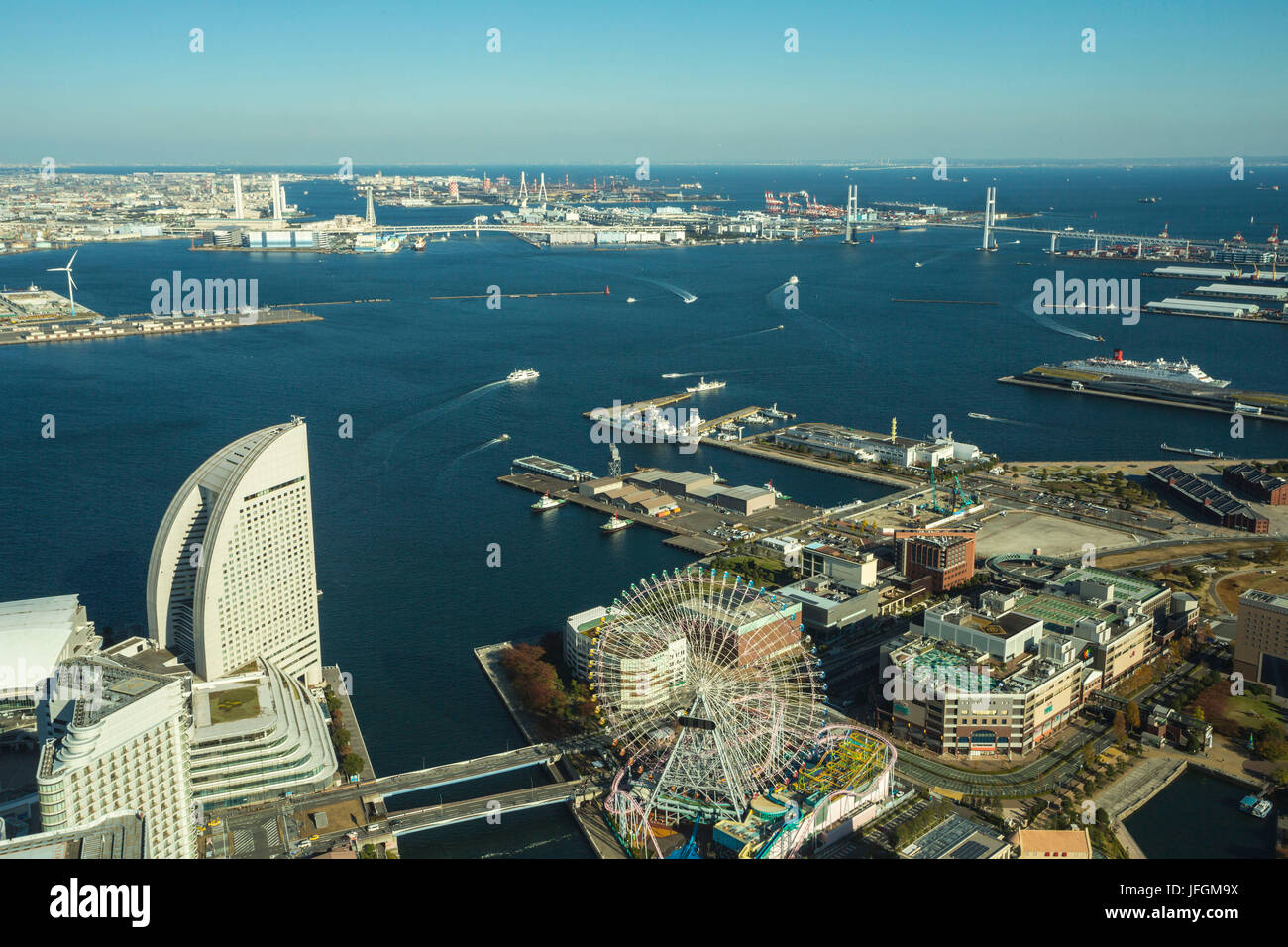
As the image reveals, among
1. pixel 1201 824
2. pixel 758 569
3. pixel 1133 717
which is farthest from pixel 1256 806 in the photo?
pixel 758 569

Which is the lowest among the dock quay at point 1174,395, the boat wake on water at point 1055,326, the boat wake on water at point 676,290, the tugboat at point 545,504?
the tugboat at point 545,504

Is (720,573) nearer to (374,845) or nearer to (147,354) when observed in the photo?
(374,845)

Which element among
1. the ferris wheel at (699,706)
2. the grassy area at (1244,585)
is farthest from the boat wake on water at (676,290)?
the ferris wheel at (699,706)

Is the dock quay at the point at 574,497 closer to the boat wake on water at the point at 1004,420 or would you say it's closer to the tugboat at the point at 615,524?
the tugboat at the point at 615,524

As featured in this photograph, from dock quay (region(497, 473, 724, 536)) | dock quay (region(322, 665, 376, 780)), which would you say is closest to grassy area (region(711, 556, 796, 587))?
dock quay (region(497, 473, 724, 536))

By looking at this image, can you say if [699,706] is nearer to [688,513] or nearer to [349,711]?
[349,711]

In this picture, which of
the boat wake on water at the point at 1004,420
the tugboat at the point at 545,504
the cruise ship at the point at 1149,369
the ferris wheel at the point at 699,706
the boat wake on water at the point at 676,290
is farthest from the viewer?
the boat wake on water at the point at 676,290

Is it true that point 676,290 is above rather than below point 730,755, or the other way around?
above

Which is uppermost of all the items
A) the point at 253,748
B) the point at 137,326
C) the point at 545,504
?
the point at 137,326
